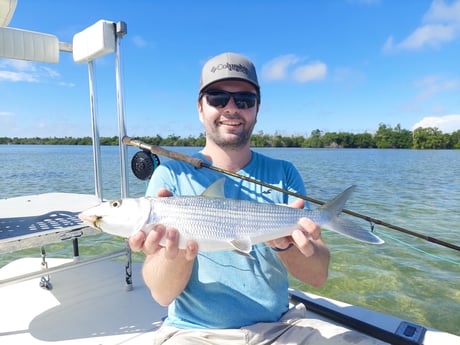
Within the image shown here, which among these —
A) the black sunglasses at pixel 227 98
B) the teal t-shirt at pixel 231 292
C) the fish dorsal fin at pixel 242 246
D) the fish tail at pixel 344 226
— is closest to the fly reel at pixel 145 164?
the teal t-shirt at pixel 231 292

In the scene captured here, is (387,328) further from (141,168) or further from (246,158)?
(141,168)

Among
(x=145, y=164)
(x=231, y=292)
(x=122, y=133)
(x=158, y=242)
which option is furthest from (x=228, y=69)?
(x=122, y=133)

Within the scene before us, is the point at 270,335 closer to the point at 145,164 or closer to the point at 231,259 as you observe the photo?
the point at 231,259

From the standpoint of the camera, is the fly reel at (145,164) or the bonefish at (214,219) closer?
the bonefish at (214,219)

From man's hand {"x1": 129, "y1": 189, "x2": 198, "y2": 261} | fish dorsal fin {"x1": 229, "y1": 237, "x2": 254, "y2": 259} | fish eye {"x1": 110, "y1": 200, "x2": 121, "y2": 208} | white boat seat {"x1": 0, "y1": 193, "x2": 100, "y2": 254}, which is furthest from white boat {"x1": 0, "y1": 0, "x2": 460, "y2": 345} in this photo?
fish eye {"x1": 110, "y1": 200, "x2": 121, "y2": 208}

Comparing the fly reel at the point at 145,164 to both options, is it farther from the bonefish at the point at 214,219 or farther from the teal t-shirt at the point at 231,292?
the bonefish at the point at 214,219

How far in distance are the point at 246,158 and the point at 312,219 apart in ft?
2.89

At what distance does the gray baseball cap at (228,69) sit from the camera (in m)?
2.69

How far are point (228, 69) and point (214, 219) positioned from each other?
1.27m

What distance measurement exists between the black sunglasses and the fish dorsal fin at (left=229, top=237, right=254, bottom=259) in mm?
1161

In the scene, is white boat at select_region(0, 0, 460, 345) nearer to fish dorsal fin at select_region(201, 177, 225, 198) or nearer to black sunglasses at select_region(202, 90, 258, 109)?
fish dorsal fin at select_region(201, 177, 225, 198)

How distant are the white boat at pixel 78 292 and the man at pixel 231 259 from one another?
48 cm

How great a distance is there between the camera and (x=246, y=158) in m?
2.92

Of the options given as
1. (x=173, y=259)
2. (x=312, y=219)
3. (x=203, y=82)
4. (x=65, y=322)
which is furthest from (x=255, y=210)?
(x=65, y=322)
